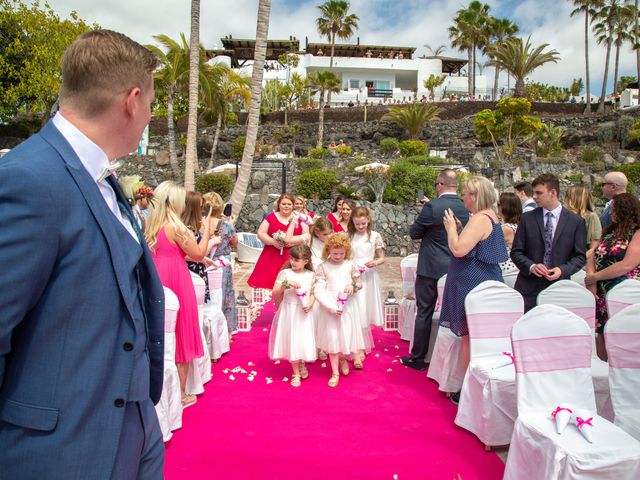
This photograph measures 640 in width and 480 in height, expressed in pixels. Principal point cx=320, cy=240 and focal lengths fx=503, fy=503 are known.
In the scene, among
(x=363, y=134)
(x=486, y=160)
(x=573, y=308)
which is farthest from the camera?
(x=363, y=134)

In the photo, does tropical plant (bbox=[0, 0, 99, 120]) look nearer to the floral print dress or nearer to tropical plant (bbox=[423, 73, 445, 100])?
the floral print dress

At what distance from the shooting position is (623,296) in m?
4.07

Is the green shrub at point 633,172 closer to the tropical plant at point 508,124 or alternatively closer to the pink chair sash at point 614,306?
the tropical plant at point 508,124

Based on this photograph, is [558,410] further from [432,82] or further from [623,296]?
[432,82]

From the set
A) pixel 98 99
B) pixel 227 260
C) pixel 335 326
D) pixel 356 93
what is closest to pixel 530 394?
pixel 335 326

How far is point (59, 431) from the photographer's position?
52.7 inches

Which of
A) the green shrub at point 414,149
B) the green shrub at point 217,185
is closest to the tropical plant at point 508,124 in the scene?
the green shrub at point 414,149

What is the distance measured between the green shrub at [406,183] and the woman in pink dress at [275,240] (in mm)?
10673

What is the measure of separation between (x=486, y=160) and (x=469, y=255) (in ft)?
84.3

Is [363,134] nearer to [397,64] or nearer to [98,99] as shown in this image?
[397,64]

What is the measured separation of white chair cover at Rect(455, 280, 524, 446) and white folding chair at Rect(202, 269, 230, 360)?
9.34 feet

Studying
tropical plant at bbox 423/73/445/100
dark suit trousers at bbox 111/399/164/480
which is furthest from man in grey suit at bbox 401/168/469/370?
tropical plant at bbox 423/73/445/100

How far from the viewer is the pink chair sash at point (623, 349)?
326cm

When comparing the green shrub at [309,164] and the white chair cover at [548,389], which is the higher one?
the green shrub at [309,164]
